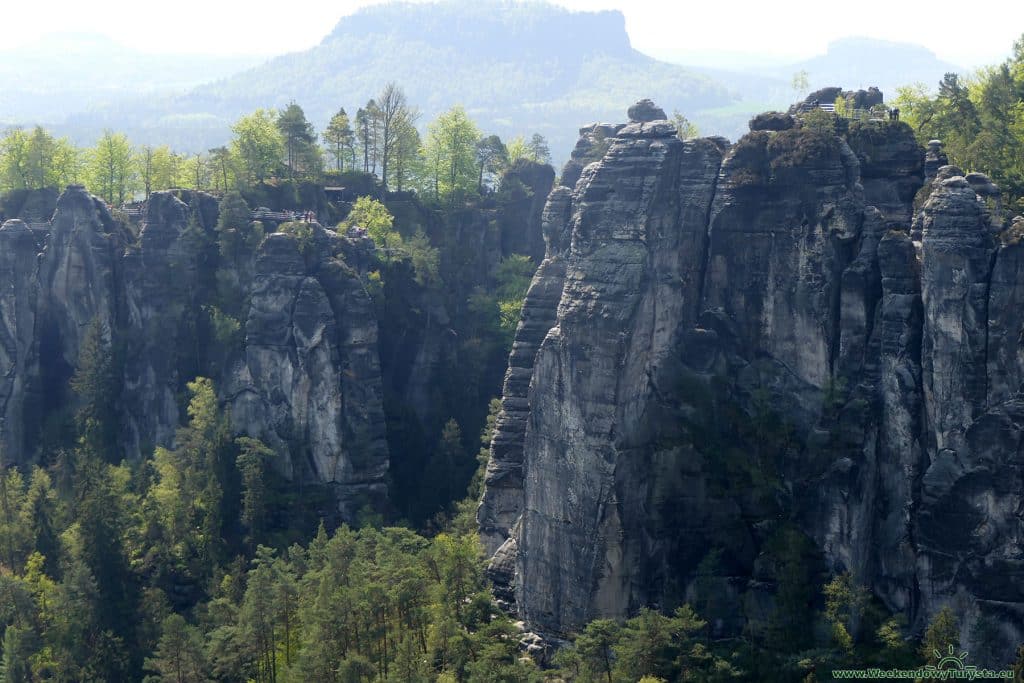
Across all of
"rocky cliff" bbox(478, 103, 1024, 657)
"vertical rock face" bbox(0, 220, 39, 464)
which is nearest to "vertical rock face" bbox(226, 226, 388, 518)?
"vertical rock face" bbox(0, 220, 39, 464)

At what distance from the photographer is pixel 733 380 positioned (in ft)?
170

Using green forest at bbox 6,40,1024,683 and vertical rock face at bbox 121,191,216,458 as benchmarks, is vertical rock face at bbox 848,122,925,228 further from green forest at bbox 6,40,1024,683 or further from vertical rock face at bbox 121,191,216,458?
vertical rock face at bbox 121,191,216,458

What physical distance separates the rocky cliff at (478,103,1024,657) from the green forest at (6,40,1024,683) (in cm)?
141

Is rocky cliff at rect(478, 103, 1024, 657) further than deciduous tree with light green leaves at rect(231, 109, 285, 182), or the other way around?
deciduous tree with light green leaves at rect(231, 109, 285, 182)

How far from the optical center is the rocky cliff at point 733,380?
48.6 m

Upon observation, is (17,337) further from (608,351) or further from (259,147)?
(608,351)

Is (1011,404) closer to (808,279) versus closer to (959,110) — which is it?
(808,279)

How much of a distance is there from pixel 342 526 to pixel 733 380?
17.4 metres

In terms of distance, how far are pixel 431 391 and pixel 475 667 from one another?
25.3 m

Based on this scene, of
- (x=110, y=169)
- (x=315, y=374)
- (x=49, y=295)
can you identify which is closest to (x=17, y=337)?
(x=49, y=295)

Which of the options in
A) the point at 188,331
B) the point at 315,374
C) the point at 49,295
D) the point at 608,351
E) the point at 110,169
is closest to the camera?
the point at 608,351

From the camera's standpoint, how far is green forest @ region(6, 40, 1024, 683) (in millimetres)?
48594

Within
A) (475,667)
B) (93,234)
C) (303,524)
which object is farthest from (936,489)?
(93,234)

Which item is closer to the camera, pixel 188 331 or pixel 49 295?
pixel 188 331
